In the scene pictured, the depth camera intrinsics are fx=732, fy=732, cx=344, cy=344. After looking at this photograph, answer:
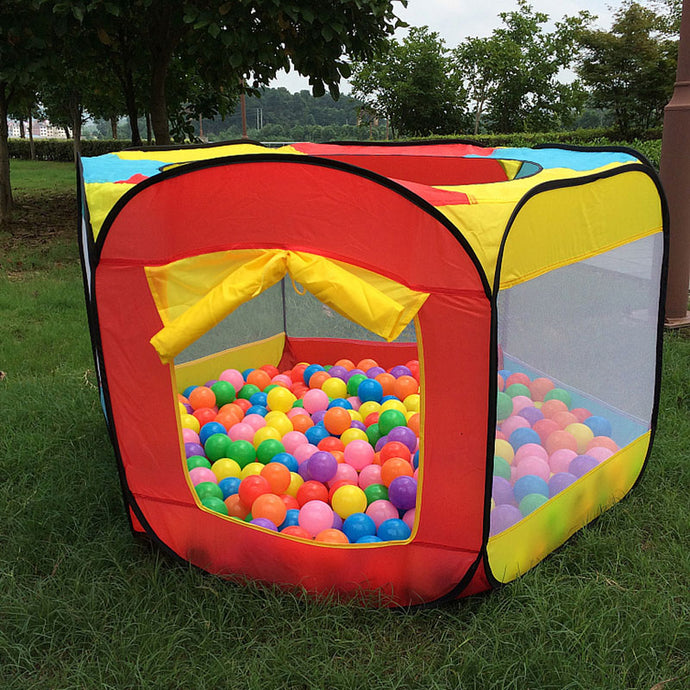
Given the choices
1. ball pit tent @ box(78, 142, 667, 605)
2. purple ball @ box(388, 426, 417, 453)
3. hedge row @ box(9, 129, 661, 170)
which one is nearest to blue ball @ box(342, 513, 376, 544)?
ball pit tent @ box(78, 142, 667, 605)

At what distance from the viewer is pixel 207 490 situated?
2855 mm

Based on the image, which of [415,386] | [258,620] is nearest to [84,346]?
[415,386]

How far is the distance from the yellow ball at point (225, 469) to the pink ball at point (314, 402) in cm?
71

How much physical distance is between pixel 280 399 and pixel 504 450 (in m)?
1.64

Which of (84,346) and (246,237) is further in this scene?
(84,346)

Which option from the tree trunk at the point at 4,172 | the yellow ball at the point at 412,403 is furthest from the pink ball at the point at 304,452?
the tree trunk at the point at 4,172

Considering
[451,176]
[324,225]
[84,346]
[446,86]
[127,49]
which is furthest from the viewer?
[446,86]

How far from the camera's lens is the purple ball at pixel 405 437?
318 cm

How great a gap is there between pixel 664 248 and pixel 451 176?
1.20 m

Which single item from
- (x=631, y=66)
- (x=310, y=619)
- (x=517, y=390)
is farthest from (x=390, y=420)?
(x=631, y=66)

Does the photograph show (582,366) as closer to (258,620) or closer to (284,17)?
(258,620)

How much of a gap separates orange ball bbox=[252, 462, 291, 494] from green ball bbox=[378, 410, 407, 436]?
596 millimetres

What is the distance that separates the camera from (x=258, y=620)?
2299 millimetres

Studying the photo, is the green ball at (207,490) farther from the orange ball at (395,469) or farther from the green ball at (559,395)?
the green ball at (559,395)
